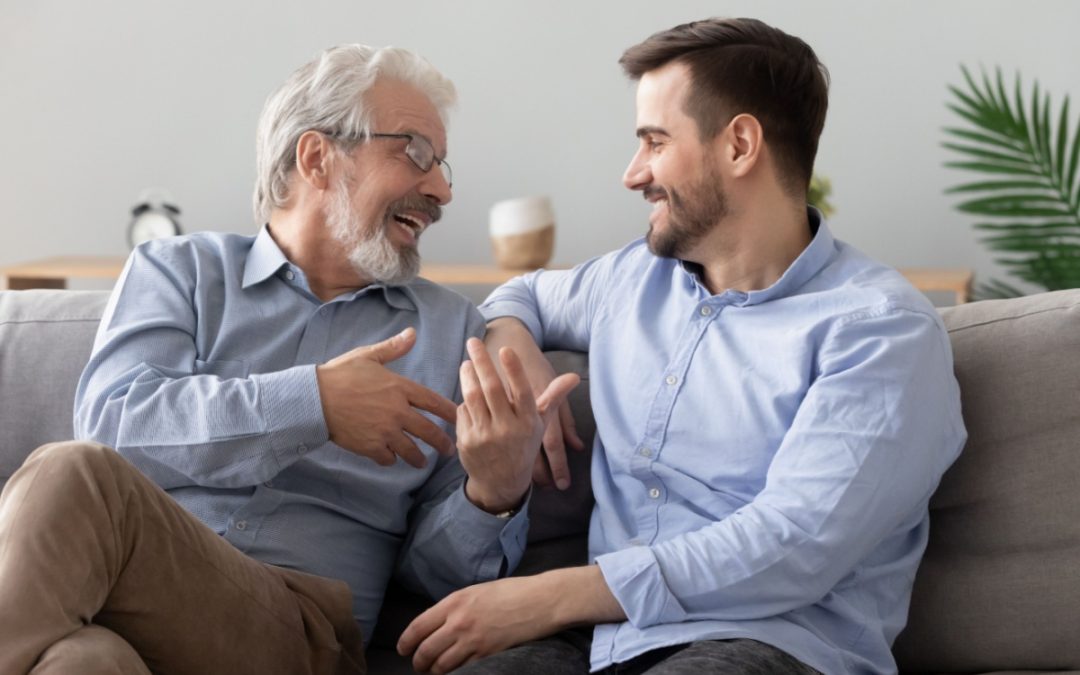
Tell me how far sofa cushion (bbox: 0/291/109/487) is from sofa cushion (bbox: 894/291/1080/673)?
4.47 feet

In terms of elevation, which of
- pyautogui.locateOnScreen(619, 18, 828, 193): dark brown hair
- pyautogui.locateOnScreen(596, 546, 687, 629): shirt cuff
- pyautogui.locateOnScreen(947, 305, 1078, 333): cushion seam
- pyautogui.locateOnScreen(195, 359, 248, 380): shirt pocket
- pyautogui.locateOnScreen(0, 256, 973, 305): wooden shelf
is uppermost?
pyautogui.locateOnScreen(619, 18, 828, 193): dark brown hair

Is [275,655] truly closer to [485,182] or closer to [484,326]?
[484,326]

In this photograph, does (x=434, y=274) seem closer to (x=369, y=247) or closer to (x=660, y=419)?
(x=369, y=247)

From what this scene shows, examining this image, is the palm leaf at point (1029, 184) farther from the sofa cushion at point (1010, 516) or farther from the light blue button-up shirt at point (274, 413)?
the light blue button-up shirt at point (274, 413)

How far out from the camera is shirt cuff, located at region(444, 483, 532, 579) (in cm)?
185

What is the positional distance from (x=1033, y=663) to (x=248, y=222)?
3075mm

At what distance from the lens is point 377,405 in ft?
5.89

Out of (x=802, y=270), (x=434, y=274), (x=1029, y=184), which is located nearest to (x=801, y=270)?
(x=802, y=270)

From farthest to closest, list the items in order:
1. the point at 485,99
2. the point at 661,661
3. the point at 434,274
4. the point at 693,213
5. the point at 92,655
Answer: the point at 485,99, the point at 434,274, the point at 693,213, the point at 661,661, the point at 92,655

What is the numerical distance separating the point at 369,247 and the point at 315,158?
19 centimetres

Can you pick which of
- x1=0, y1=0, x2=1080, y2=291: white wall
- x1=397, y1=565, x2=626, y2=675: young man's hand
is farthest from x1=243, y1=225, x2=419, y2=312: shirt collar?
x1=0, y1=0, x2=1080, y2=291: white wall

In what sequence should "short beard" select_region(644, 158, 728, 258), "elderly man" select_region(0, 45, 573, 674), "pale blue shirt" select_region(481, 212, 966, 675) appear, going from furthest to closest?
"short beard" select_region(644, 158, 728, 258), "pale blue shirt" select_region(481, 212, 966, 675), "elderly man" select_region(0, 45, 573, 674)

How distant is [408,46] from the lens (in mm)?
4152

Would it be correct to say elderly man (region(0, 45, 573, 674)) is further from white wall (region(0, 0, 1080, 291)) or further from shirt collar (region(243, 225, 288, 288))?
white wall (region(0, 0, 1080, 291))
